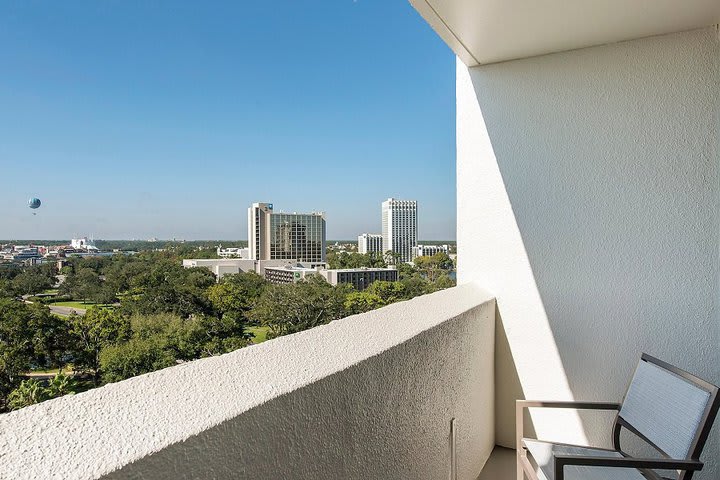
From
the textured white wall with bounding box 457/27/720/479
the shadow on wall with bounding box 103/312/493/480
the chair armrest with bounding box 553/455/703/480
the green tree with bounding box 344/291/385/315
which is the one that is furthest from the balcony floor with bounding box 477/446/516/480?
the green tree with bounding box 344/291/385/315

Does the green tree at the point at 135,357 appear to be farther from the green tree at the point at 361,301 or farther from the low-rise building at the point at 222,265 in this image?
the green tree at the point at 361,301

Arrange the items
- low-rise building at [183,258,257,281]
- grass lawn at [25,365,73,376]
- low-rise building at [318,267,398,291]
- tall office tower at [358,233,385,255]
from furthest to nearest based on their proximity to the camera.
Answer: tall office tower at [358,233,385,255] → low-rise building at [318,267,398,291] → low-rise building at [183,258,257,281] → grass lawn at [25,365,73,376]

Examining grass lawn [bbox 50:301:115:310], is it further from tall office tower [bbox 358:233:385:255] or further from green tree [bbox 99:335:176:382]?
tall office tower [bbox 358:233:385:255]

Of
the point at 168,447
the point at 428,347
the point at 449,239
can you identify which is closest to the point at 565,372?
the point at 449,239

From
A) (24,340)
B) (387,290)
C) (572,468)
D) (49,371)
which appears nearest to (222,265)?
(387,290)

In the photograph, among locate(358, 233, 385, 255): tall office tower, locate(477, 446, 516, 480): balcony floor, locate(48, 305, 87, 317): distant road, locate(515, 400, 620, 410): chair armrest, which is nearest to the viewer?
locate(515, 400, 620, 410): chair armrest

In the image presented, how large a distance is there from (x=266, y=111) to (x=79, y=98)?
9.97m

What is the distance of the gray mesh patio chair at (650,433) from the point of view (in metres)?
1.31

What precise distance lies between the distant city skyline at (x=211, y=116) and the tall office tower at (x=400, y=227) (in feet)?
1.14

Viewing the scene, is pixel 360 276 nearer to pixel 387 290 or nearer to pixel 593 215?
pixel 387 290

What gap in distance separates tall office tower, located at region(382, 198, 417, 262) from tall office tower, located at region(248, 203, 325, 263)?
3.99ft

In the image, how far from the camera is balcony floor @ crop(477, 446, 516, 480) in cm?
204

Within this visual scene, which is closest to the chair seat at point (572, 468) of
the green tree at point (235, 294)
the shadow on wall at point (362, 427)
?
the shadow on wall at point (362, 427)

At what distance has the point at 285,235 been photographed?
304 inches
